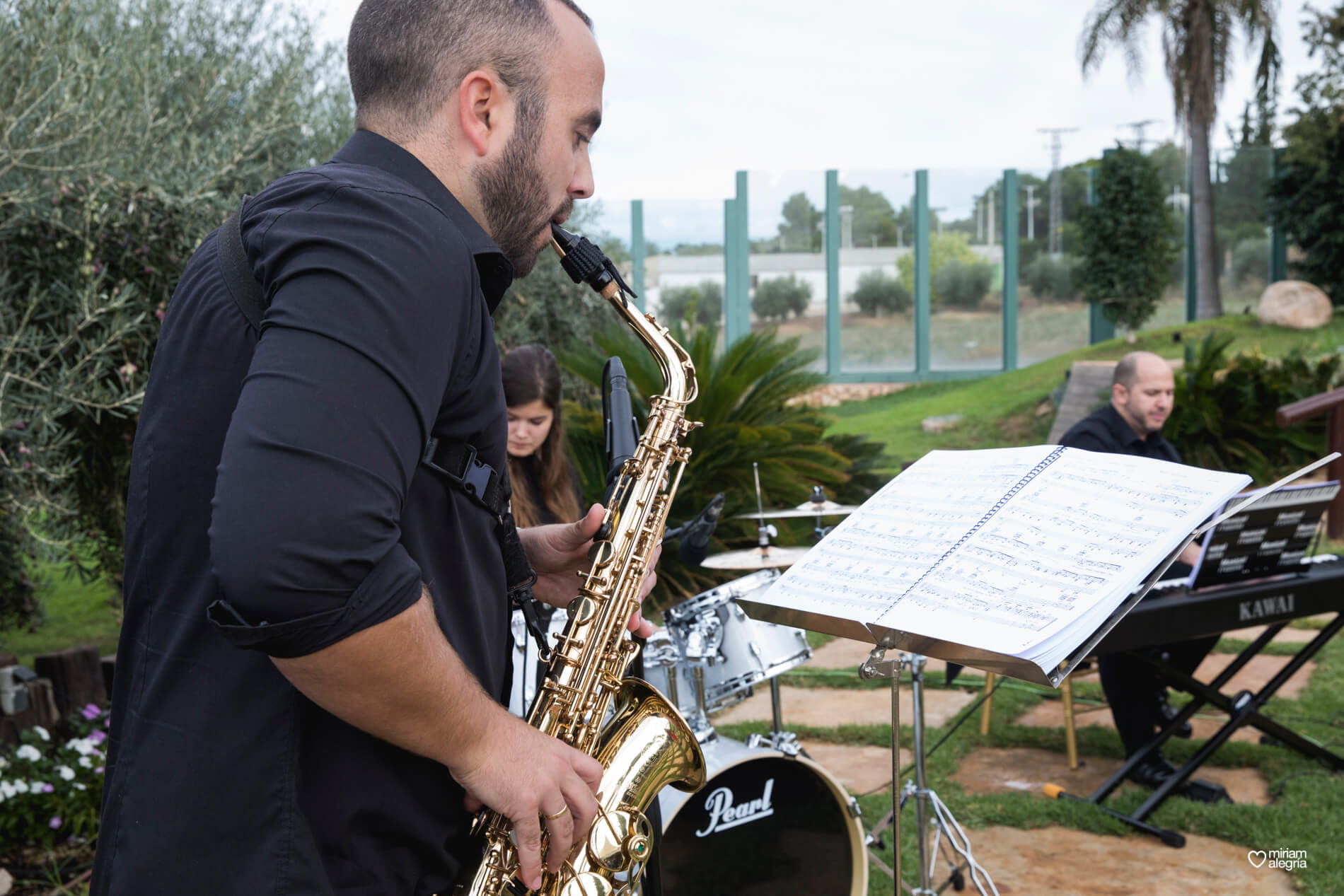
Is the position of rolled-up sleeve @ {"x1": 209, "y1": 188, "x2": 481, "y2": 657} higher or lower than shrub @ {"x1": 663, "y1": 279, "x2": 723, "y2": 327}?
lower

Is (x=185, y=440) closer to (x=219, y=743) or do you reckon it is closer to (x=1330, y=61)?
(x=219, y=743)

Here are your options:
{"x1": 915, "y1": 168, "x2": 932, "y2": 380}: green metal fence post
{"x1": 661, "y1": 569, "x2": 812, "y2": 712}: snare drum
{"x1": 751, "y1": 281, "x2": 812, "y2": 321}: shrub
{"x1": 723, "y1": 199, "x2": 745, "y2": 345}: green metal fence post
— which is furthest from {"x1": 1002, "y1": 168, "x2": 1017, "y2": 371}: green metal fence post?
{"x1": 661, "y1": 569, "x2": 812, "y2": 712}: snare drum

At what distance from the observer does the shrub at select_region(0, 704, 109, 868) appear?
3840 mm

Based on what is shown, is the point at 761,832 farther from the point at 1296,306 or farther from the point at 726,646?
the point at 1296,306

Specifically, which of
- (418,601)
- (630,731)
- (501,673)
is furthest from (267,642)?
(630,731)

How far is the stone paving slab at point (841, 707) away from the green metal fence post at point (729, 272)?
1253 cm

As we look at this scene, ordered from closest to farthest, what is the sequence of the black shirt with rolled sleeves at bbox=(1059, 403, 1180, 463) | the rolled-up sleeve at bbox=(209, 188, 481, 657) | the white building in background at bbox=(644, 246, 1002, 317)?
the rolled-up sleeve at bbox=(209, 188, 481, 657) < the black shirt with rolled sleeves at bbox=(1059, 403, 1180, 463) < the white building in background at bbox=(644, 246, 1002, 317)

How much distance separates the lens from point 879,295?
1900 centimetres

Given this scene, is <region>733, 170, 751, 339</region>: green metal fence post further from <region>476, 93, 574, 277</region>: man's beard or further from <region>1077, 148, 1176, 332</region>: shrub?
<region>476, 93, 574, 277</region>: man's beard

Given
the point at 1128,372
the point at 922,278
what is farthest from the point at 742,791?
the point at 922,278

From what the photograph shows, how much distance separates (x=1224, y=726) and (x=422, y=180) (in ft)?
14.2

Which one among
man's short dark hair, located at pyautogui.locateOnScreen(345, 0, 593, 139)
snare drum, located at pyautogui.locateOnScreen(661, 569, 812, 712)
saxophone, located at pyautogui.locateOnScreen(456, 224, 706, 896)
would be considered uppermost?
man's short dark hair, located at pyautogui.locateOnScreen(345, 0, 593, 139)

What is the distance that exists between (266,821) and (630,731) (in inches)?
33.3

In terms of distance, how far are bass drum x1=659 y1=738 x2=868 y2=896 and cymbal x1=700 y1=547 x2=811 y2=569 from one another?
70cm
